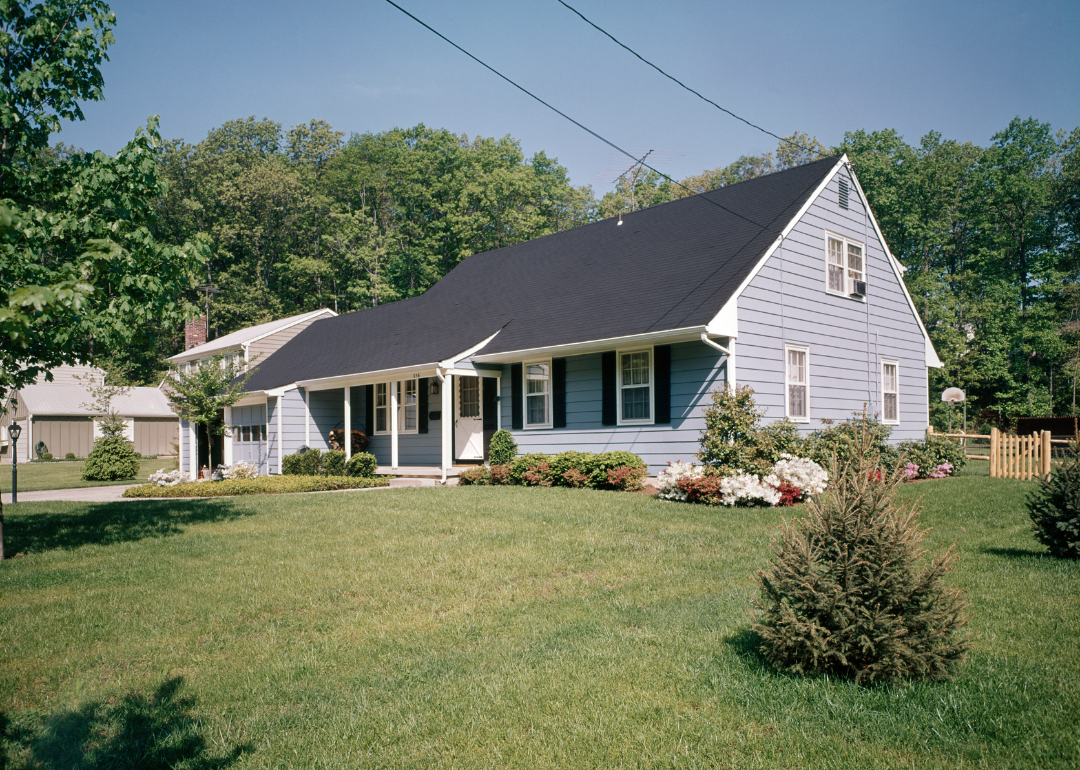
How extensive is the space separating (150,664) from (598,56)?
972cm

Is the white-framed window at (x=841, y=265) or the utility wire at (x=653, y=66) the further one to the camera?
the white-framed window at (x=841, y=265)

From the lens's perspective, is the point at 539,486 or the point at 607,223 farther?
the point at 607,223

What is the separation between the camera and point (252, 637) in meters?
5.93

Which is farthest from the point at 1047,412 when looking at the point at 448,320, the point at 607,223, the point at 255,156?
the point at 255,156

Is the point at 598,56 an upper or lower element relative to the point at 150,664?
upper

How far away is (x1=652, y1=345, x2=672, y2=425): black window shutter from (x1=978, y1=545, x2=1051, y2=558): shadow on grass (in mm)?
6924

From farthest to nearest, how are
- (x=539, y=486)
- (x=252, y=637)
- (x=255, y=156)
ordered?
(x=255, y=156) < (x=539, y=486) < (x=252, y=637)

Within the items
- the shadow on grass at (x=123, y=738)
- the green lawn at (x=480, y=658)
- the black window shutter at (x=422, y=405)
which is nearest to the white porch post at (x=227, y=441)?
the black window shutter at (x=422, y=405)

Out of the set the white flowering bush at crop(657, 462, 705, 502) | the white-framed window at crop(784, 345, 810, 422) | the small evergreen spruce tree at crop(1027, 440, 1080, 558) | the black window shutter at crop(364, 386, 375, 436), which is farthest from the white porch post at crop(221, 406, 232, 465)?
the small evergreen spruce tree at crop(1027, 440, 1080, 558)

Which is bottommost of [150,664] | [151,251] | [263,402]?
[150,664]

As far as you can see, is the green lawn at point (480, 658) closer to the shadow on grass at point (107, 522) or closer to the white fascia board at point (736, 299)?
the shadow on grass at point (107, 522)

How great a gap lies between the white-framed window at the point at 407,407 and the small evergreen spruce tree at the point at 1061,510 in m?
16.4

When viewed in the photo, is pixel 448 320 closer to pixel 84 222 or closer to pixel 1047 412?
pixel 84 222

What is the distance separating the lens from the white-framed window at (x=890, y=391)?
18656 millimetres
